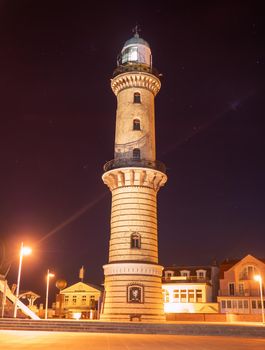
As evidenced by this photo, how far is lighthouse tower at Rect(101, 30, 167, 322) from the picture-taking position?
3425 cm

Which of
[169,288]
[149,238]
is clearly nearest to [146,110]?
[149,238]

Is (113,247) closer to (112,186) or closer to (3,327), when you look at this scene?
(112,186)

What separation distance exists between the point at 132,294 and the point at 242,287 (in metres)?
23.7

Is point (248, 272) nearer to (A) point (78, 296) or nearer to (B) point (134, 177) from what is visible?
(B) point (134, 177)

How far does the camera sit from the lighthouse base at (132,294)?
33.8m

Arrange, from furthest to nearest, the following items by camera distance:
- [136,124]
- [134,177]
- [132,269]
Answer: [136,124] < [134,177] < [132,269]


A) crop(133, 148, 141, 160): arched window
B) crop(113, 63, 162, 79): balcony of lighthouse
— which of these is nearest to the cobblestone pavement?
crop(133, 148, 141, 160): arched window

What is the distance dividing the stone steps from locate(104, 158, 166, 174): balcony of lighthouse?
598 inches

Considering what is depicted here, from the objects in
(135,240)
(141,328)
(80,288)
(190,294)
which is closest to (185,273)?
(190,294)

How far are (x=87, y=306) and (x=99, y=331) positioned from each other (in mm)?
39747

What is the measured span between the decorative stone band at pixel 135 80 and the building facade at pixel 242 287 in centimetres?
2667

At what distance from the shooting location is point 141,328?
23672 millimetres

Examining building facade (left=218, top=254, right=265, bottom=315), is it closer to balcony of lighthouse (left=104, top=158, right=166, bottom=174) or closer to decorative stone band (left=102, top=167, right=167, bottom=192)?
decorative stone band (left=102, top=167, right=167, bottom=192)

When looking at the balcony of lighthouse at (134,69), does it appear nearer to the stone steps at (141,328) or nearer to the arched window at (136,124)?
the arched window at (136,124)
